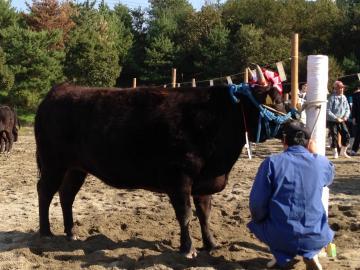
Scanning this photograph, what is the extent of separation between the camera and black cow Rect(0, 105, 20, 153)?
1595 centimetres

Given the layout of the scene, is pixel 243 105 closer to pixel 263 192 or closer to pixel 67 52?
pixel 263 192

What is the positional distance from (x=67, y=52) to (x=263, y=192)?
1565 inches

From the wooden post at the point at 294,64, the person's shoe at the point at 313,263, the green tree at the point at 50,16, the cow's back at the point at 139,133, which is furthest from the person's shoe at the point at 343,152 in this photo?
the green tree at the point at 50,16

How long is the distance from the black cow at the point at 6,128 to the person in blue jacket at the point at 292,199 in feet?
41.6

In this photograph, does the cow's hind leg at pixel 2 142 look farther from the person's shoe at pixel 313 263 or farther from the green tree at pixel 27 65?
the green tree at pixel 27 65

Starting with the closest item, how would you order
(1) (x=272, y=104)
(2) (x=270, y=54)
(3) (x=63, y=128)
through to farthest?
(1) (x=272, y=104), (3) (x=63, y=128), (2) (x=270, y=54)

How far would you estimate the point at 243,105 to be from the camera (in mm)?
5395

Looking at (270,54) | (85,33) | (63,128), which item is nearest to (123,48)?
(85,33)

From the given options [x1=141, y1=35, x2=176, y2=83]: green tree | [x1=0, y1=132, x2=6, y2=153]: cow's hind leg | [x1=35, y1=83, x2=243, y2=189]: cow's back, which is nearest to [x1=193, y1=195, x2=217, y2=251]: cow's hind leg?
[x1=35, y1=83, x2=243, y2=189]: cow's back

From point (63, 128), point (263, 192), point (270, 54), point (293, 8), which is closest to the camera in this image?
point (263, 192)

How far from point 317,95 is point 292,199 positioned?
4.44 ft

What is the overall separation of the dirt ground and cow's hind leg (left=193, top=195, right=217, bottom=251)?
0.15m

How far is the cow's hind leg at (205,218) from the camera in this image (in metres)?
5.62

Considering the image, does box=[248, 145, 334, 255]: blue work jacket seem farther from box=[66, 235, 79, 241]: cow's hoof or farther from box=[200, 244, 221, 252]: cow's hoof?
box=[66, 235, 79, 241]: cow's hoof
